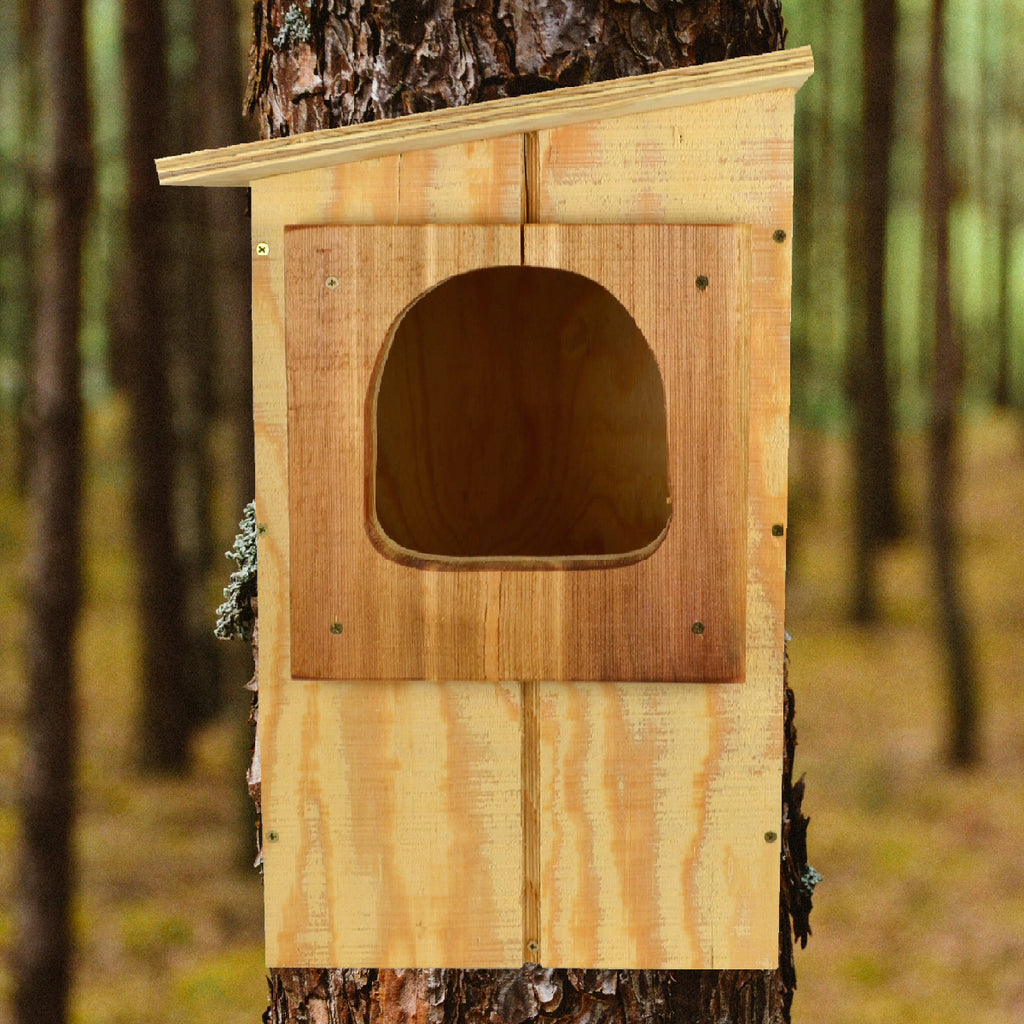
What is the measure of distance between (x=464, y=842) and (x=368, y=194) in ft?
2.84

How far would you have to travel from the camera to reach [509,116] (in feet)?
4.82

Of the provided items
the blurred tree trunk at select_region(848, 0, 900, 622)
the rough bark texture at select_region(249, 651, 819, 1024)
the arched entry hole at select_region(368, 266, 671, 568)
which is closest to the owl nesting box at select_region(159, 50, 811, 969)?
the rough bark texture at select_region(249, 651, 819, 1024)

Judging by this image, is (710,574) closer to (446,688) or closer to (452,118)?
(446,688)

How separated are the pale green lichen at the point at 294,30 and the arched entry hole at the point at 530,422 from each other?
0.46 metres

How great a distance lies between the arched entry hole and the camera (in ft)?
6.84

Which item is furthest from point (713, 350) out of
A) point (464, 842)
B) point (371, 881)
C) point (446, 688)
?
point (371, 881)

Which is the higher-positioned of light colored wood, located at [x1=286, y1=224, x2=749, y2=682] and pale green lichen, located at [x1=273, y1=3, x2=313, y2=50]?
pale green lichen, located at [x1=273, y1=3, x2=313, y2=50]

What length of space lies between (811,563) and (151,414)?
7.78 meters

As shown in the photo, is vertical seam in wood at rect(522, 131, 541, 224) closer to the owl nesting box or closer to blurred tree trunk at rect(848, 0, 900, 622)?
the owl nesting box

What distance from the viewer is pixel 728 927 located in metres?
1.63

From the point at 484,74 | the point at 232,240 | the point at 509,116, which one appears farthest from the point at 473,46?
the point at 232,240

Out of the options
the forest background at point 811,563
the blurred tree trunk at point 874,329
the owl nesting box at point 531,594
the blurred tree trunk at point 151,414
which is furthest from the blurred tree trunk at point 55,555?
the blurred tree trunk at point 874,329

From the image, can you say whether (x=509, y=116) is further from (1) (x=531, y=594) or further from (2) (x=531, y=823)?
(2) (x=531, y=823)

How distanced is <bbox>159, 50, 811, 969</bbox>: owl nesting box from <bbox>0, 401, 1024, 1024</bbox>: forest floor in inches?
66.9
